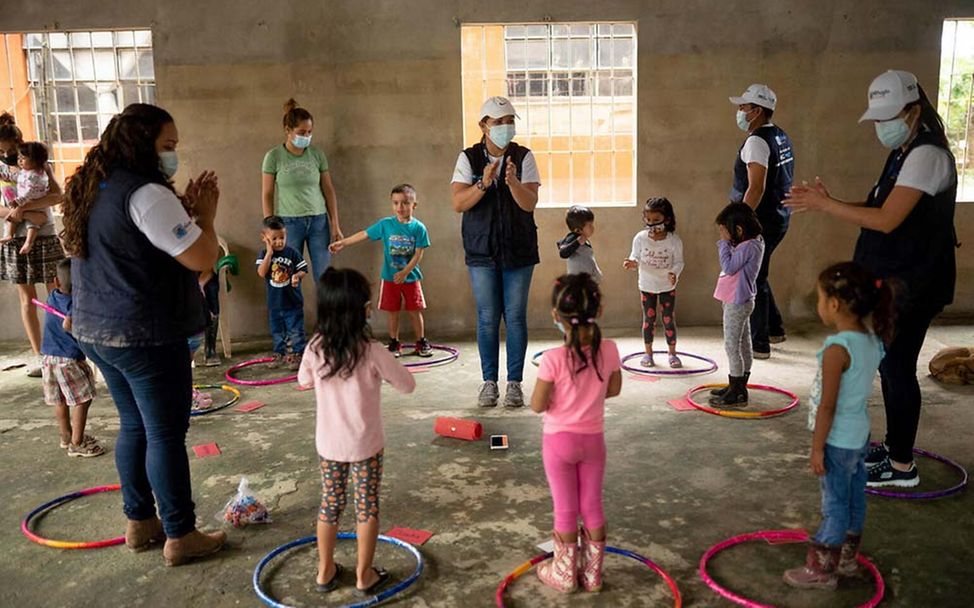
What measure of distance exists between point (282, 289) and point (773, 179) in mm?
4060

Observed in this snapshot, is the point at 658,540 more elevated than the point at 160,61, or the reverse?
the point at 160,61

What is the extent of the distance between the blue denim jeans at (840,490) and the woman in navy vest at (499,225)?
2.73 m

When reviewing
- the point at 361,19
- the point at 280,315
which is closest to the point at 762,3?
the point at 361,19

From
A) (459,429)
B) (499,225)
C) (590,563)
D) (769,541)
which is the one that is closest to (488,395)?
(459,429)

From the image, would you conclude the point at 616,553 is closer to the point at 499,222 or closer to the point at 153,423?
the point at 153,423

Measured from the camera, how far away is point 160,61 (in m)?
7.82

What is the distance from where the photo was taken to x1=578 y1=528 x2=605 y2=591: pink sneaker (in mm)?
3285

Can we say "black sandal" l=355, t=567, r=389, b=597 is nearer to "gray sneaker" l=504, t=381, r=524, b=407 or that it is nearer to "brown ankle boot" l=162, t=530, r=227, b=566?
"brown ankle boot" l=162, t=530, r=227, b=566

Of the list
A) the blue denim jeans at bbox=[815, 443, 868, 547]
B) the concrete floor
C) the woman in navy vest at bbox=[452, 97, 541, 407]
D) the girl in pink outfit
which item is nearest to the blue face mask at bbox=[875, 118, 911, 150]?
the blue denim jeans at bbox=[815, 443, 868, 547]

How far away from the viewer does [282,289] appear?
7.04 metres

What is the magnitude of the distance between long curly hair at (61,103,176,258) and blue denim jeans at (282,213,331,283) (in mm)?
3870

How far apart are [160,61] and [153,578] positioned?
5702mm

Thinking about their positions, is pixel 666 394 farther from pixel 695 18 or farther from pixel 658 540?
pixel 695 18

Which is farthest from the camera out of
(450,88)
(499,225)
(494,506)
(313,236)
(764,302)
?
(450,88)
